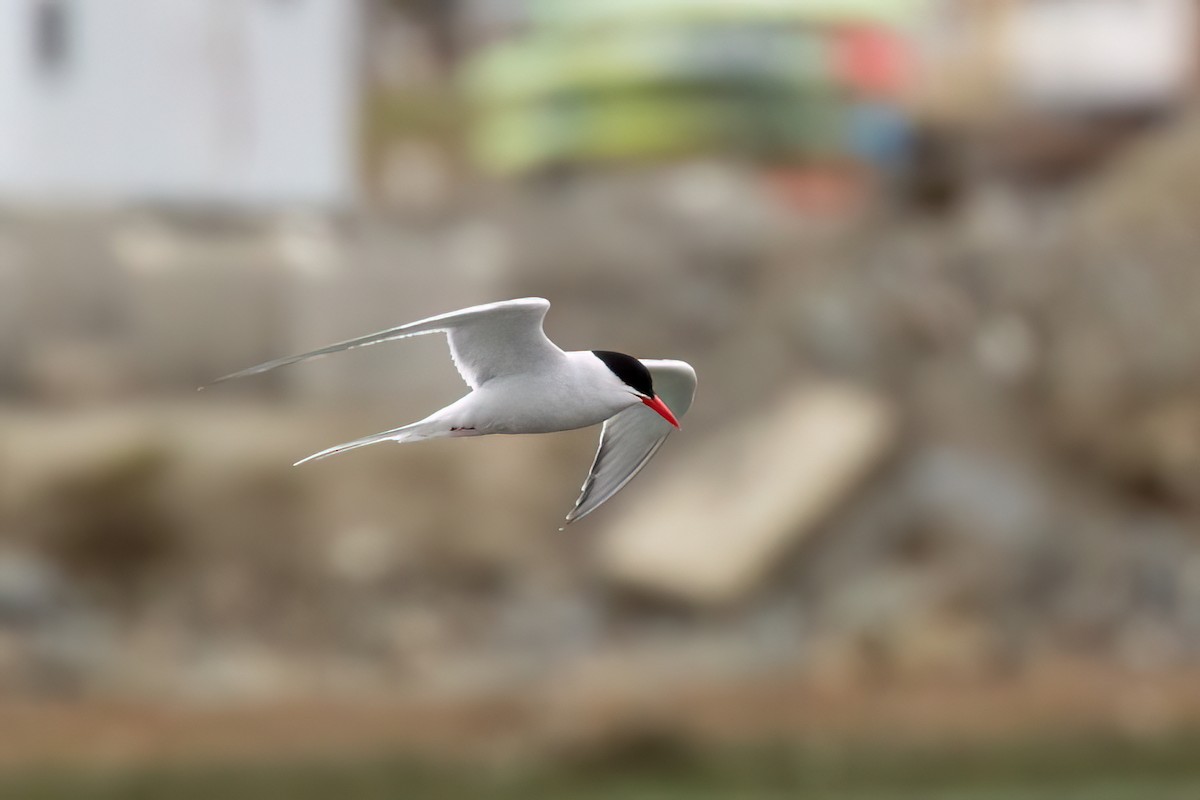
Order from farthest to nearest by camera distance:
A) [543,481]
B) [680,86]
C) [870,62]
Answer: [870,62], [680,86], [543,481]

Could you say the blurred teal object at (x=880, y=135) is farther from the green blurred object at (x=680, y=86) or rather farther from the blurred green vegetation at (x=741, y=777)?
the blurred green vegetation at (x=741, y=777)

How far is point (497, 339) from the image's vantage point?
84cm

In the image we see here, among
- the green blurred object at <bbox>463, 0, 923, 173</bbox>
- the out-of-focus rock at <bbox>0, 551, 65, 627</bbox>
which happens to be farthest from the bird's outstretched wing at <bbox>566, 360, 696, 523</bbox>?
the green blurred object at <bbox>463, 0, 923, 173</bbox>

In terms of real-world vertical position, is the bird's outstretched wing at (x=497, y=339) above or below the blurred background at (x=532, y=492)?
above

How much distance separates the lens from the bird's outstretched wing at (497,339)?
796 millimetres

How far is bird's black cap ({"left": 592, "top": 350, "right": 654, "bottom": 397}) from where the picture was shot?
0.81 metres

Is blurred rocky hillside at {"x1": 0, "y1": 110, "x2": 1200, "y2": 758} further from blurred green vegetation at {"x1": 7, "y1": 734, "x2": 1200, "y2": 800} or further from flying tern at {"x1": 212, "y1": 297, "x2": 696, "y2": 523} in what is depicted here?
flying tern at {"x1": 212, "y1": 297, "x2": 696, "y2": 523}

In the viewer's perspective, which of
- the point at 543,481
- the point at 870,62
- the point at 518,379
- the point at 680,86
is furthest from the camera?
the point at 870,62

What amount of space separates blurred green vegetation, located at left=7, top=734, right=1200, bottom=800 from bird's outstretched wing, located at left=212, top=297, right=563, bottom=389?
175 inches

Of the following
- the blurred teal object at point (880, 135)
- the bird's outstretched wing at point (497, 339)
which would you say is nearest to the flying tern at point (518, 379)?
the bird's outstretched wing at point (497, 339)

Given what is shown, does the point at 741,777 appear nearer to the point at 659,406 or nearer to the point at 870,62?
the point at 870,62

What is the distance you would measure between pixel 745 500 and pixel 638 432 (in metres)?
4.78

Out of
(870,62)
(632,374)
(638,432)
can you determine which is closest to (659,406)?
(632,374)

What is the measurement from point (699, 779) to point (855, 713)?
56cm
